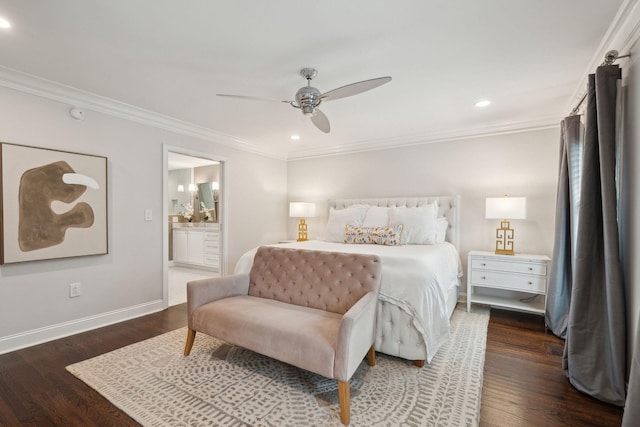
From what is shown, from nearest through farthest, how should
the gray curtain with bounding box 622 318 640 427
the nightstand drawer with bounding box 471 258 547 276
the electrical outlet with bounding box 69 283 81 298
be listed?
the gray curtain with bounding box 622 318 640 427
the electrical outlet with bounding box 69 283 81 298
the nightstand drawer with bounding box 471 258 547 276

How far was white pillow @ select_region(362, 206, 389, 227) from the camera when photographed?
3.81 metres

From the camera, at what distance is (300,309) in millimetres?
2256

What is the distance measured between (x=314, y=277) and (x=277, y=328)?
1.98 feet

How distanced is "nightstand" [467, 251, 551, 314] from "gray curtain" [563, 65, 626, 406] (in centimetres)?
121

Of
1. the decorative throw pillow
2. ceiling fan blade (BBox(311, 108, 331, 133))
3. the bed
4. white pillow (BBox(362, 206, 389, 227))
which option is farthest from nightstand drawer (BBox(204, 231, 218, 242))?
the bed

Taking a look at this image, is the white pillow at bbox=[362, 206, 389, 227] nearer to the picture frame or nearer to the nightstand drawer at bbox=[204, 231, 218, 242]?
the picture frame

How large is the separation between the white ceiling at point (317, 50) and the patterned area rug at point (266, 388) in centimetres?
238

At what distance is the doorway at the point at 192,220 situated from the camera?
5.79 metres

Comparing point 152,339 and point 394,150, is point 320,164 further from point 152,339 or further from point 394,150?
point 152,339

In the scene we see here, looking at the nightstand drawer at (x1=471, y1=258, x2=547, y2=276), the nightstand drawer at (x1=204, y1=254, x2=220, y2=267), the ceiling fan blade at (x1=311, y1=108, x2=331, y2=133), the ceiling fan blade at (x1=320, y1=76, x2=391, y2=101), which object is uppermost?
the ceiling fan blade at (x1=320, y1=76, x2=391, y2=101)

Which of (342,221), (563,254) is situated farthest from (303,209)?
(563,254)

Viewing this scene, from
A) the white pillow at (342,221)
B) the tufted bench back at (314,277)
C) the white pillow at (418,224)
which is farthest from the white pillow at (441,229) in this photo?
the tufted bench back at (314,277)

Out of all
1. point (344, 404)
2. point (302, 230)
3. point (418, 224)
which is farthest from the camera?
point (302, 230)

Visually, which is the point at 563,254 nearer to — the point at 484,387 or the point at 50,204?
the point at 484,387
